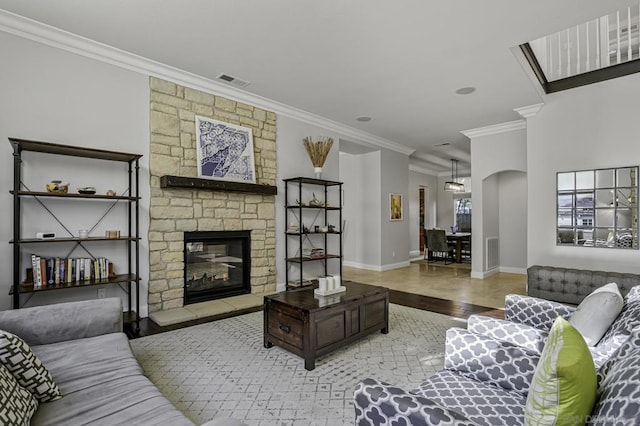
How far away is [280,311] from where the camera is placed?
A: 2803mm

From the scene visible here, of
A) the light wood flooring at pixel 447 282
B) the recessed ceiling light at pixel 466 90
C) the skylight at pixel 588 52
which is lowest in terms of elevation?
the light wood flooring at pixel 447 282

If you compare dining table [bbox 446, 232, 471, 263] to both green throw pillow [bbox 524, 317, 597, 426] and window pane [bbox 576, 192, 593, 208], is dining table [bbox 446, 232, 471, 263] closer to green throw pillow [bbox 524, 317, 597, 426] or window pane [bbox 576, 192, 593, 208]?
window pane [bbox 576, 192, 593, 208]

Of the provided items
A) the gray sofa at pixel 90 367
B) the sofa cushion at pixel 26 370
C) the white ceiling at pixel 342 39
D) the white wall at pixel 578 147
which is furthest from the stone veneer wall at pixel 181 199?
the white wall at pixel 578 147

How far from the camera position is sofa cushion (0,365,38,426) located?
3.97ft

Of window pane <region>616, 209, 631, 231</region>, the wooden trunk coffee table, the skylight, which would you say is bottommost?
the wooden trunk coffee table

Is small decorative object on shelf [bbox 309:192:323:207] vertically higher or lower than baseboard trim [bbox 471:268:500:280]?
higher

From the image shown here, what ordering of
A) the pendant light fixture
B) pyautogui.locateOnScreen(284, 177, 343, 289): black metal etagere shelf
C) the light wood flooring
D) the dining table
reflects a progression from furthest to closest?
1. the pendant light fixture
2. the dining table
3. pyautogui.locateOnScreen(284, 177, 343, 289): black metal etagere shelf
4. the light wood flooring

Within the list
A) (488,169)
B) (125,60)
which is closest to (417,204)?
(488,169)

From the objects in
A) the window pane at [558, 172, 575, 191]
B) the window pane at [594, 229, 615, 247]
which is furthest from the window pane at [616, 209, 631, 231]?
the window pane at [558, 172, 575, 191]

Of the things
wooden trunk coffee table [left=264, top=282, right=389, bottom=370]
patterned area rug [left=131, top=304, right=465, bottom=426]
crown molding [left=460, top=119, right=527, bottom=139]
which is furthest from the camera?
crown molding [left=460, top=119, right=527, bottom=139]

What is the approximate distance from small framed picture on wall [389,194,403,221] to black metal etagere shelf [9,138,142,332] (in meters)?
5.44

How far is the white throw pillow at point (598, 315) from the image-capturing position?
1755 millimetres

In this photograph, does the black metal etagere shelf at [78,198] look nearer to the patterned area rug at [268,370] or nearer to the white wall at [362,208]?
the patterned area rug at [268,370]

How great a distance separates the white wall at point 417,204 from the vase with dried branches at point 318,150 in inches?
216
